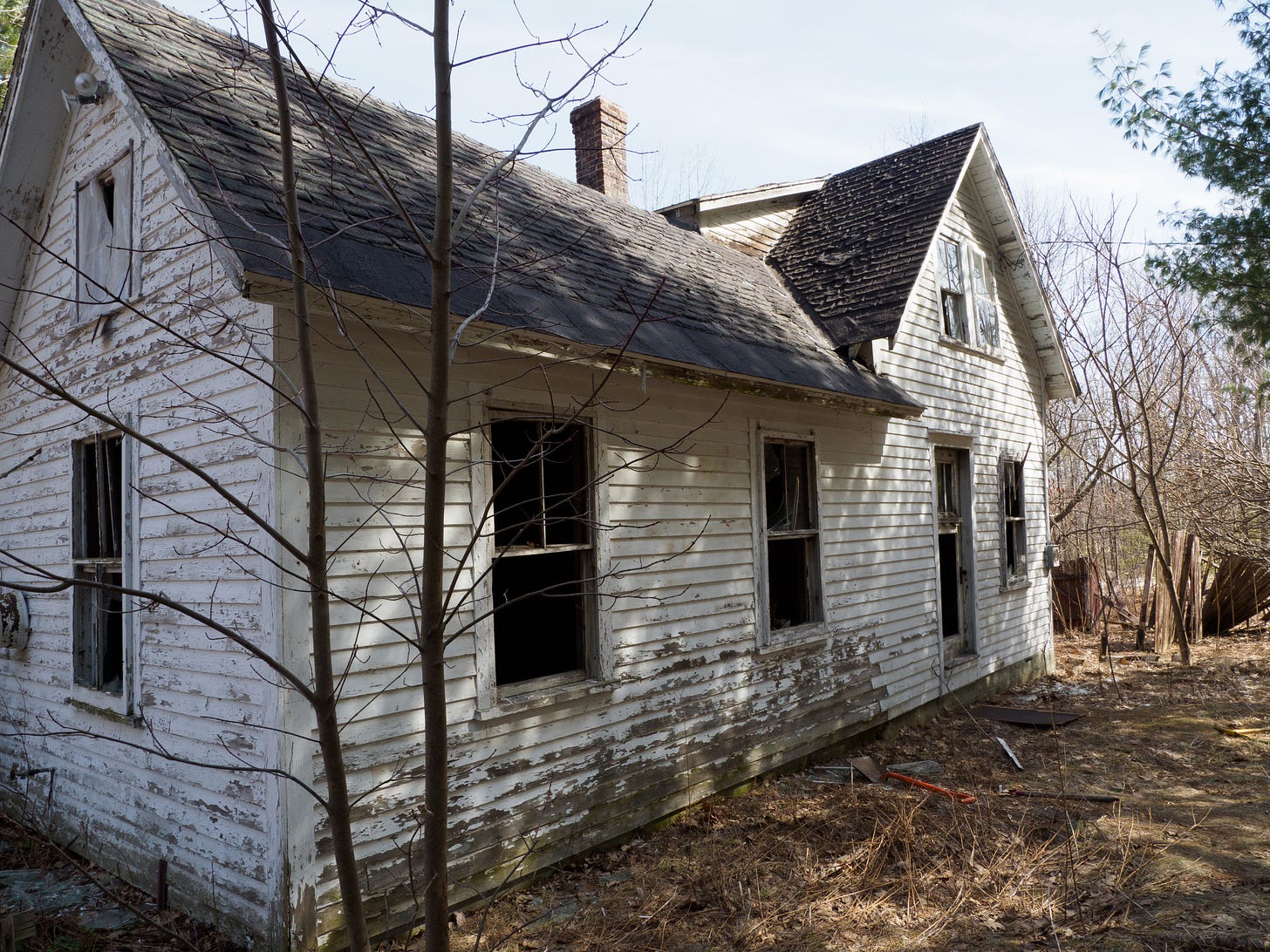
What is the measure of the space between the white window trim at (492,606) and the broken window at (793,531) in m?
2.29

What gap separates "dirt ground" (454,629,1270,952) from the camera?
469 centimetres

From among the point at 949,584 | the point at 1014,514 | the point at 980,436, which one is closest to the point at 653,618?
the point at 949,584

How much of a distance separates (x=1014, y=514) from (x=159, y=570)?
1107cm

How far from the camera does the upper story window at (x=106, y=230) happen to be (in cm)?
586

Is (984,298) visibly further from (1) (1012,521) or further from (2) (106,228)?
(2) (106,228)

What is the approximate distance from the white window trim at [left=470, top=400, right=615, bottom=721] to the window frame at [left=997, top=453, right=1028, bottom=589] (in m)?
7.80

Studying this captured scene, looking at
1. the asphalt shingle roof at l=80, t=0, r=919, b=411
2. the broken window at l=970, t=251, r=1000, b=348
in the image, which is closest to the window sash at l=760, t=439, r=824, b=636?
the asphalt shingle roof at l=80, t=0, r=919, b=411

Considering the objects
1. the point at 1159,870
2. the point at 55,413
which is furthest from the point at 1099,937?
the point at 55,413

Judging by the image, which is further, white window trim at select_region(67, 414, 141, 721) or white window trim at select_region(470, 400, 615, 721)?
white window trim at select_region(67, 414, 141, 721)

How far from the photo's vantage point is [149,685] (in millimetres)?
5340

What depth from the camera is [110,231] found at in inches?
245

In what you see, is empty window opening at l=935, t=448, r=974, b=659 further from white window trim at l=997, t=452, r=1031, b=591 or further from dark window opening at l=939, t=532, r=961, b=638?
white window trim at l=997, t=452, r=1031, b=591

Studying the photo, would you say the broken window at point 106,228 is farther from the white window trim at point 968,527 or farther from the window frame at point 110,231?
the white window trim at point 968,527

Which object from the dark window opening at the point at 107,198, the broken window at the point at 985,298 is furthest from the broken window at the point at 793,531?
the dark window opening at the point at 107,198
